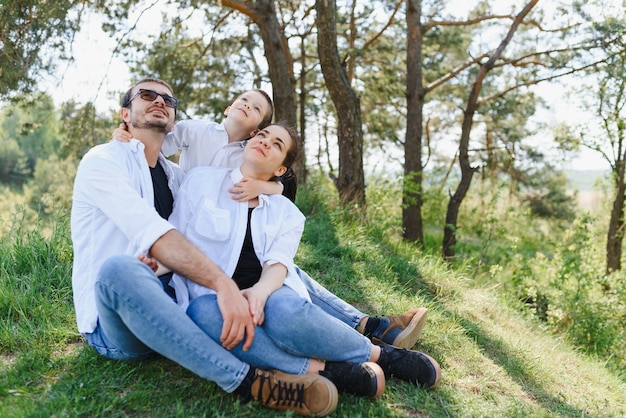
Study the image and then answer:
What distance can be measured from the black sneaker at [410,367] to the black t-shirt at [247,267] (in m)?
0.75

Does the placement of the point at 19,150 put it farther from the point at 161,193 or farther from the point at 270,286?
the point at 270,286

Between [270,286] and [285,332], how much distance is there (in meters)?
0.23

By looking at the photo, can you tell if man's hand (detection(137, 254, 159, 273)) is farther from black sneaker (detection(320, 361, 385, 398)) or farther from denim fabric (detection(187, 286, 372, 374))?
black sneaker (detection(320, 361, 385, 398))

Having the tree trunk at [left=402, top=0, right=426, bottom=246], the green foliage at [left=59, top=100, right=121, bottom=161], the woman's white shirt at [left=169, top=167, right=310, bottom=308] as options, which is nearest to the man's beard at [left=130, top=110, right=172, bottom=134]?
the woman's white shirt at [left=169, top=167, right=310, bottom=308]

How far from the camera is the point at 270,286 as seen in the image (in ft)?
8.09

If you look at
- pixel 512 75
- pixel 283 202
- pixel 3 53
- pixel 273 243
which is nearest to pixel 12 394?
pixel 273 243

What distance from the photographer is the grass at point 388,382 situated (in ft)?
8.03

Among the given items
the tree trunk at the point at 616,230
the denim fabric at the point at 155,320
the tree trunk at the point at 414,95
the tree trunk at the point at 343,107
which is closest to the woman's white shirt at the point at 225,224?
the denim fabric at the point at 155,320

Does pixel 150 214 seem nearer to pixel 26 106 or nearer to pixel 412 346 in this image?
pixel 412 346

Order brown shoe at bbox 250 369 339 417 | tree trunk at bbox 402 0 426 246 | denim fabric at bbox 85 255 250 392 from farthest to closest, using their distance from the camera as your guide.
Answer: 1. tree trunk at bbox 402 0 426 246
2. brown shoe at bbox 250 369 339 417
3. denim fabric at bbox 85 255 250 392

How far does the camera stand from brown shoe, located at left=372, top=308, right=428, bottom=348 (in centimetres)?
312

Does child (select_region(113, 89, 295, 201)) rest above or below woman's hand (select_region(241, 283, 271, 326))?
above

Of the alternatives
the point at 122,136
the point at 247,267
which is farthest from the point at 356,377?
the point at 122,136

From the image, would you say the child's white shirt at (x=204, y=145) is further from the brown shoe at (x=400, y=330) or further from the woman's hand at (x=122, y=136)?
the brown shoe at (x=400, y=330)
